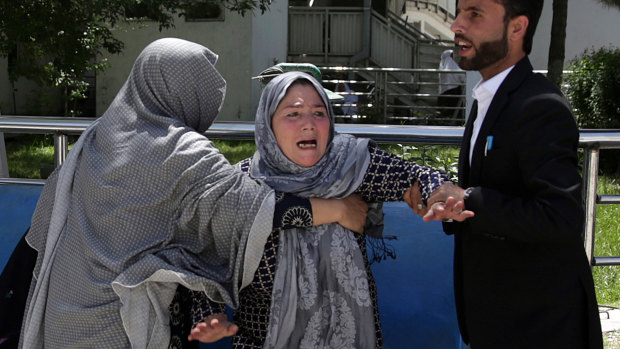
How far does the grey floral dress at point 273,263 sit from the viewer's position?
2260 millimetres

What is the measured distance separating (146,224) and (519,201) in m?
1.17

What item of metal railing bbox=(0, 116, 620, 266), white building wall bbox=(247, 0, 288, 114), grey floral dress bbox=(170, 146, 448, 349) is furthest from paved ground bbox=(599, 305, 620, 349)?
white building wall bbox=(247, 0, 288, 114)

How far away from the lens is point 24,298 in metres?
2.56

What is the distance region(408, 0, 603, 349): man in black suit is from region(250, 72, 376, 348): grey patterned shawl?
38cm

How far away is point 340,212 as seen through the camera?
229cm

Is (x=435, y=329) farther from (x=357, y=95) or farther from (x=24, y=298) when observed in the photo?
(x=357, y=95)

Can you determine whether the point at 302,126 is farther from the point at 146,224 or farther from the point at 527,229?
the point at 527,229

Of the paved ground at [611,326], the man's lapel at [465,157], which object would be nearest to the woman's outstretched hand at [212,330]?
the man's lapel at [465,157]

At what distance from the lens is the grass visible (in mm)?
4840

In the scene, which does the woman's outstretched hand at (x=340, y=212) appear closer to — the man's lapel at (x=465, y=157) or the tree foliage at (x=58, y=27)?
the man's lapel at (x=465, y=157)

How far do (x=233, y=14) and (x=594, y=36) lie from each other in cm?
886

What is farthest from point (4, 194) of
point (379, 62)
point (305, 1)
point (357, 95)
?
point (305, 1)

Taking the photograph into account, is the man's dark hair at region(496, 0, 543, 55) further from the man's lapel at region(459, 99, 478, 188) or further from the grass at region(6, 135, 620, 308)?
the grass at region(6, 135, 620, 308)

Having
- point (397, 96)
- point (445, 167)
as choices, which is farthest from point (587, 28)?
point (445, 167)
